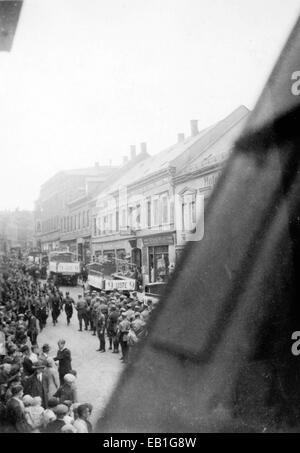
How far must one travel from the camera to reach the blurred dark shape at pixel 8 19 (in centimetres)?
159

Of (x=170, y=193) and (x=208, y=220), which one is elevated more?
(x=170, y=193)

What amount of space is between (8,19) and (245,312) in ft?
21.1

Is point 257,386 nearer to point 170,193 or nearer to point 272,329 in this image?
point 272,329

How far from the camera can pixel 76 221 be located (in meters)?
23.2

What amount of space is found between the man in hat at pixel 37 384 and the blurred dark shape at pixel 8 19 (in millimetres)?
6476

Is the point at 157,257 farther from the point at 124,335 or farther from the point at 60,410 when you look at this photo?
the point at 60,410

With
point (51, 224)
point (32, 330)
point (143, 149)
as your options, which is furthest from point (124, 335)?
point (143, 149)

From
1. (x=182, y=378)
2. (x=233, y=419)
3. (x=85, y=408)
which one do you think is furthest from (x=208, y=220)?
(x=85, y=408)

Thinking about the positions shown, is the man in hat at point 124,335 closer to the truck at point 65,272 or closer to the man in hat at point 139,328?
the man in hat at point 139,328

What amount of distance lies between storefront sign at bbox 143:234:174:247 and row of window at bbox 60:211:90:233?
26.2ft

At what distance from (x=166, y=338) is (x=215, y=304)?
218cm

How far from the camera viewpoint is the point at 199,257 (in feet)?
31.0

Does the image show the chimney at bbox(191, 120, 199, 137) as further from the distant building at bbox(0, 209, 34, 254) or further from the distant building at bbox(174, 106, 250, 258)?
the distant building at bbox(0, 209, 34, 254)

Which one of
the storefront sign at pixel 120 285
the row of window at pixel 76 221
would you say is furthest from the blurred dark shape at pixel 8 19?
the row of window at pixel 76 221
